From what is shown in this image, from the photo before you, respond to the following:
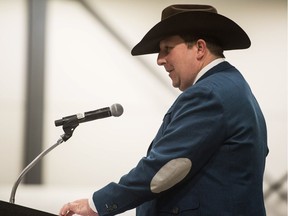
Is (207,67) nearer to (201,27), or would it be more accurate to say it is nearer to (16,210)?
(201,27)

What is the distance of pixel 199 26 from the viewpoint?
1.33 m

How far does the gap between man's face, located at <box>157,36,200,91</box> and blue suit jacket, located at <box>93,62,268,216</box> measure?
4.1 inches

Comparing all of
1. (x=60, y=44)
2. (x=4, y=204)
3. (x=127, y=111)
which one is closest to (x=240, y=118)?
(x=4, y=204)

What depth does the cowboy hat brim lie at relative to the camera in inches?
51.8

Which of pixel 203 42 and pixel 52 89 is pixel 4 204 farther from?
pixel 52 89

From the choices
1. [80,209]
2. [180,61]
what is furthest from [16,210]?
[180,61]

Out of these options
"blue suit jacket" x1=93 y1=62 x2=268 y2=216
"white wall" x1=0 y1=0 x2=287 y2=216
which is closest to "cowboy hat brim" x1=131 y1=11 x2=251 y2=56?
"blue suit jacket" x1=93 y1=62 x2=268 y2=216

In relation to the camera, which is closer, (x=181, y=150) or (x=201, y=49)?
(x=181, y=150)

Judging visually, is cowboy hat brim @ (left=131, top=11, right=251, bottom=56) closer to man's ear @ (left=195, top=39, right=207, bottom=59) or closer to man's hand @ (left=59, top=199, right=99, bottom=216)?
man's ear @ (left=195, top=39, right=207, bottom=59)

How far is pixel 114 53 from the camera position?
2.44 metres

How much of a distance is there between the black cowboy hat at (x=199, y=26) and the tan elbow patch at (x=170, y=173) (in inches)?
15.1

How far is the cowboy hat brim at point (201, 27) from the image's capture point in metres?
1.32

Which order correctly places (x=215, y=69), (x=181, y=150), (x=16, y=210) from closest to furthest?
(x=16, y=210) < (x=181, y=150) < (x=215, y=69)

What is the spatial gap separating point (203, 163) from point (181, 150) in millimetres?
71
